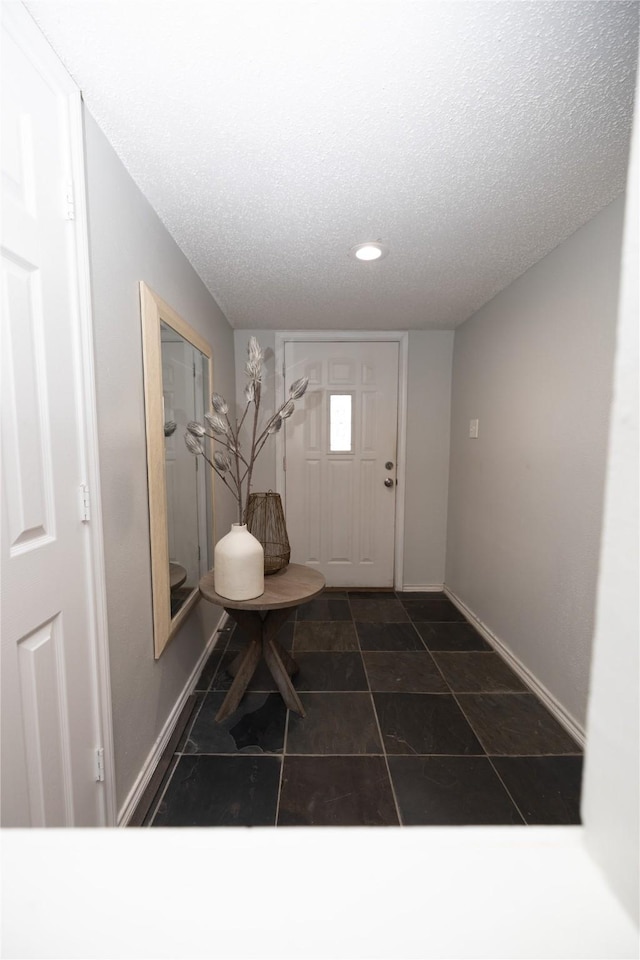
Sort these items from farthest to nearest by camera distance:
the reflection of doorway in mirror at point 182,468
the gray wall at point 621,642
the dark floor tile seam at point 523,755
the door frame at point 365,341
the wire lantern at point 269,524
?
the door frame at point 365,341 < the wire lantern at point 269,524 < the reflection of doorway in mirror at point 182,468 < the dark floor tile seam at point 523,755 < the gray wall at point 621,642

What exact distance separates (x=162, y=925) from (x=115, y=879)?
0.06 metres

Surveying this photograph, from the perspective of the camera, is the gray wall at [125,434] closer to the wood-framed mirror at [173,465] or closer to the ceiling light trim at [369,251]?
the wood-framed mirror at [173,465]

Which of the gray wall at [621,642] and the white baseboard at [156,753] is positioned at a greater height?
the gray wall at [621,642]

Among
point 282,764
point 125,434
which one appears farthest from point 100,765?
point 125,434

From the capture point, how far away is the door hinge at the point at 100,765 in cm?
109

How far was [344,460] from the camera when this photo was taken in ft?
10.6

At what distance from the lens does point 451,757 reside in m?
1.56

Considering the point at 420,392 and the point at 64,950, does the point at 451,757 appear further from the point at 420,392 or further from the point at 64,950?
the point at 420,392

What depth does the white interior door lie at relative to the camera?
768 millimetres

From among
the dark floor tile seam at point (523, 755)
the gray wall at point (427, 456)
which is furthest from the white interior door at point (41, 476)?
the gray wall at point (427, 456)

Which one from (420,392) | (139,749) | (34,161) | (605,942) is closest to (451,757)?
(139,749)

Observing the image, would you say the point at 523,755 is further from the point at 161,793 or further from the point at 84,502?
the point at 84,502

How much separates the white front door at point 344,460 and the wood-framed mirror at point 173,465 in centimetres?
104

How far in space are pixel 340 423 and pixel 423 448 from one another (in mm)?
711
